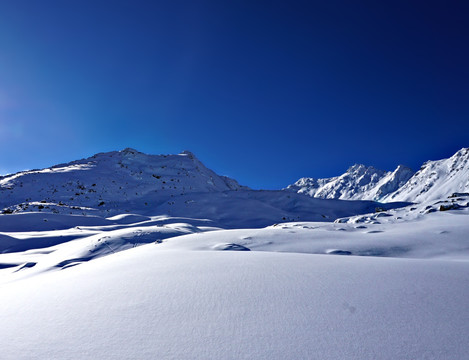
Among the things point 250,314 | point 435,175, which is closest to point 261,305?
Result: point 250,314

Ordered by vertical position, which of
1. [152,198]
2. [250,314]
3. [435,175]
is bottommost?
[250,314]

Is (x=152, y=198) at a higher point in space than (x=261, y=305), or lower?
higher

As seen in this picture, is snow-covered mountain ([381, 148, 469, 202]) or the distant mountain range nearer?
the distant mountain range

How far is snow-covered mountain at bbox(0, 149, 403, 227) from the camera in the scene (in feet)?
47.2

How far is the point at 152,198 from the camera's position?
18609 mm

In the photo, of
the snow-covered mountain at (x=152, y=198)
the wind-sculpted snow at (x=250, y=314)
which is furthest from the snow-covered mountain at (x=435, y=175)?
the wind-sculpted snow at (x=250, y=314)

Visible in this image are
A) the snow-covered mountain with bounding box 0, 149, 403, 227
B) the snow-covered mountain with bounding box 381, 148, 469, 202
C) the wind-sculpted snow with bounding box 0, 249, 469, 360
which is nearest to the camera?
the wind-sculpted snow with bounding box 0, 249, 469, 360

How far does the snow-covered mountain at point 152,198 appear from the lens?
14375 millimetres

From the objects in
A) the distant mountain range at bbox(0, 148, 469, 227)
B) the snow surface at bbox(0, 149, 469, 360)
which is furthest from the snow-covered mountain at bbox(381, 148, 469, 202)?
the snow surface at bbox(0, 149, 469, 360)

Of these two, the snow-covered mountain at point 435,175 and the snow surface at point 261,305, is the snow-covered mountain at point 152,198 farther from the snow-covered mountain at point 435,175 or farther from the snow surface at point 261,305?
the snow-covered mountain at point 435,175

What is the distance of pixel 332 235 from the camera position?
15.9ft

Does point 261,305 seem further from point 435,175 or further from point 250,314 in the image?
point 435,175

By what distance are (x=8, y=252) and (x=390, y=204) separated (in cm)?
1837

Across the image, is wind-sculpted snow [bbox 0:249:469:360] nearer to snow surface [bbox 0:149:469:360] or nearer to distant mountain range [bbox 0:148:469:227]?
snow surface [bbox 0:149:469:360]
